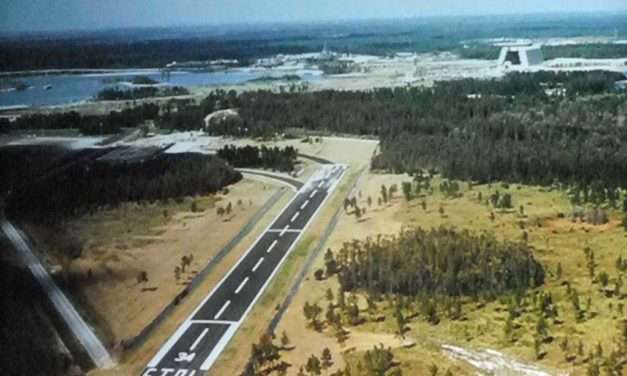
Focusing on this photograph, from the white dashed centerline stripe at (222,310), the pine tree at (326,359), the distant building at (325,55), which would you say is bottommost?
the pine tree at (326,359)

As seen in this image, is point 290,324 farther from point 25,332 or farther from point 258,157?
point 258,157

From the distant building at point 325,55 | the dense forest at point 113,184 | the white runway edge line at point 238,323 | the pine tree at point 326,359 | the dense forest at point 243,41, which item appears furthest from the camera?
the distant building at point 325,55

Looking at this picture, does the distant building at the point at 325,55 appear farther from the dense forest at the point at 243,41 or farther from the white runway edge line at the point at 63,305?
the white runway edge line at the point at 63,305

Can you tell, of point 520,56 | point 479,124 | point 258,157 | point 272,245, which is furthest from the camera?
point 520,56

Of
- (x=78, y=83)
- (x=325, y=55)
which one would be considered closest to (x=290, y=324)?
(x=78, y=83)

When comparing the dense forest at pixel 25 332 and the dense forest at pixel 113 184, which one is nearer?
the dense forest at pixel 25 332

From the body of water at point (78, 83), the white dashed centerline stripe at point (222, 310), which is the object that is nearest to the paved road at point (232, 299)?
the white dashed centerline stripe at point (222, 310)
